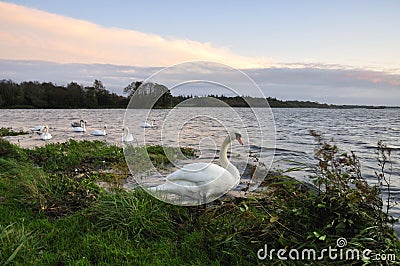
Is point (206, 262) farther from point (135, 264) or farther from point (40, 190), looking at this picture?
point (40, 190)

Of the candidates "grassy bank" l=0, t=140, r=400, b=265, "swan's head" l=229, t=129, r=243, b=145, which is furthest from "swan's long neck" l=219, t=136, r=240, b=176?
"grassy bank" l=0, t=140, r=400, b=265

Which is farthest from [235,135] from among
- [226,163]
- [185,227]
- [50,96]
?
[50,96]

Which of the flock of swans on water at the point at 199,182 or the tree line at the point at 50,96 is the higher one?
the tree line at the point at 50,96

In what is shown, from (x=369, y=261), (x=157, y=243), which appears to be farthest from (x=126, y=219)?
(x=369, y=261)

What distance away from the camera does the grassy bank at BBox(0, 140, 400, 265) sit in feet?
11.3

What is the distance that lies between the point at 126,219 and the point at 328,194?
2.72 meters

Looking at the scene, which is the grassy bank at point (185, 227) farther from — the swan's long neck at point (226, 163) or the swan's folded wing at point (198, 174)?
the swan's long neck at point (226, 163)

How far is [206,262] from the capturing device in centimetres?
355

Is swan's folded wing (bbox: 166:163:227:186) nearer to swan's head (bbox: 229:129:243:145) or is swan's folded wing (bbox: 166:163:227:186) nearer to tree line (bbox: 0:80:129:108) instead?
swan's head (bbox: 229:129:243:145)

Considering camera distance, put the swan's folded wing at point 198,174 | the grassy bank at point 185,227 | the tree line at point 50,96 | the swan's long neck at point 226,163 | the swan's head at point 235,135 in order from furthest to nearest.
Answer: the tree line at point 50,96 → the swan's head at point 235,135 → the swan's long neck at point 226,163 → the swan's folded wing at point 198,174 → the grassy bank at point 185,227

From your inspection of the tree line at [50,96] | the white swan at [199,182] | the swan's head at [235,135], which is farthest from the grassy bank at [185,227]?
the tree line at [50,96]

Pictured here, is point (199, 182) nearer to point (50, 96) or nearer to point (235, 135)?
point (235, 135)

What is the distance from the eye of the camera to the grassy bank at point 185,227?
3436mm

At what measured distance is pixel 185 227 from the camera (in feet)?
14.3
